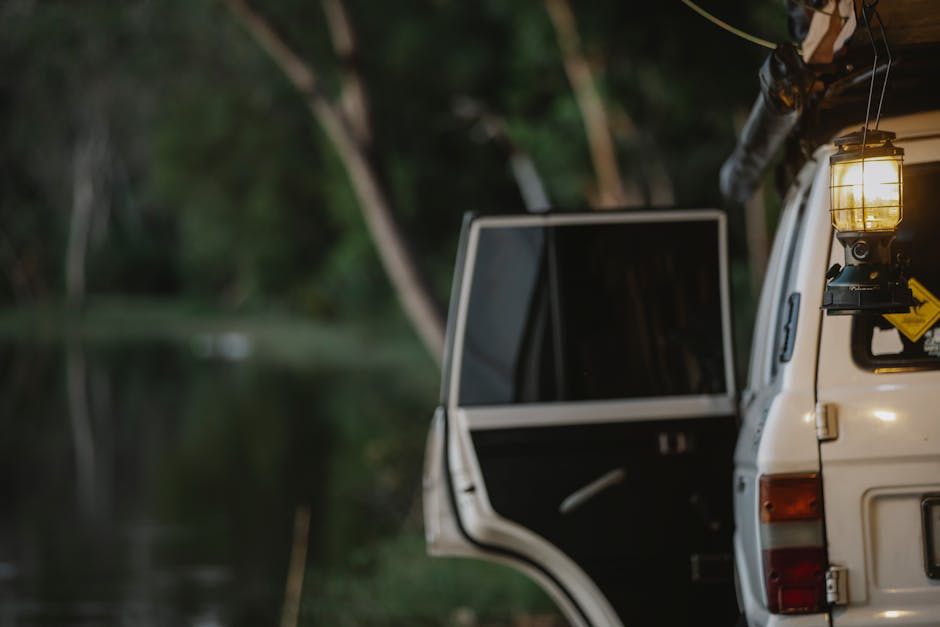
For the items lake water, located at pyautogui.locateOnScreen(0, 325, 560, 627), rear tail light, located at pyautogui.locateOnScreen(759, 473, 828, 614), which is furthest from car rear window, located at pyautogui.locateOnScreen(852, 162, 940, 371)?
lake water, located at pyautogui.locateOnScreen(0, 325, 560, 627)

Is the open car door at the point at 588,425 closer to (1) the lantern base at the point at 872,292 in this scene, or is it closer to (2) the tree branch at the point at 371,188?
(1) the lantern base at the point at 872,292

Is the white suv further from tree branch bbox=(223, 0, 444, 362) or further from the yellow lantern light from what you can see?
tree branch bbox=(223, 0, 444, 362)

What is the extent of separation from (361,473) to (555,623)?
34.0 ft

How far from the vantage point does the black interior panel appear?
6.07 metres

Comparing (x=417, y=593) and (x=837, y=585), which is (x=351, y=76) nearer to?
(x=417, y=593)

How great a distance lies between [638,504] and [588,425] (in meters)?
0.35

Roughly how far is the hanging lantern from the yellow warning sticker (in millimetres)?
235

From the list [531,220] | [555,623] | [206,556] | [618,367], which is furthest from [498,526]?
[206,556]

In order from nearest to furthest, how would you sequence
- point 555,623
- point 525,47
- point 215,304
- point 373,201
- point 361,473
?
point 555,623 → point 373,201 → point 361,473 → point 525,47 → point 215,304

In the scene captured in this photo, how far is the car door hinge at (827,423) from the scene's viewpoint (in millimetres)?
4727

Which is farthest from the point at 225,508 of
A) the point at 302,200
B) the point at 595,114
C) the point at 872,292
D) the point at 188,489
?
the point at 302,200

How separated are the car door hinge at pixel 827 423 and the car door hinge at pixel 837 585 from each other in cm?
38

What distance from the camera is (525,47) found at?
24.1m

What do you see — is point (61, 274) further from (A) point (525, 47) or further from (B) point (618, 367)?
(B) point (618, 367)
